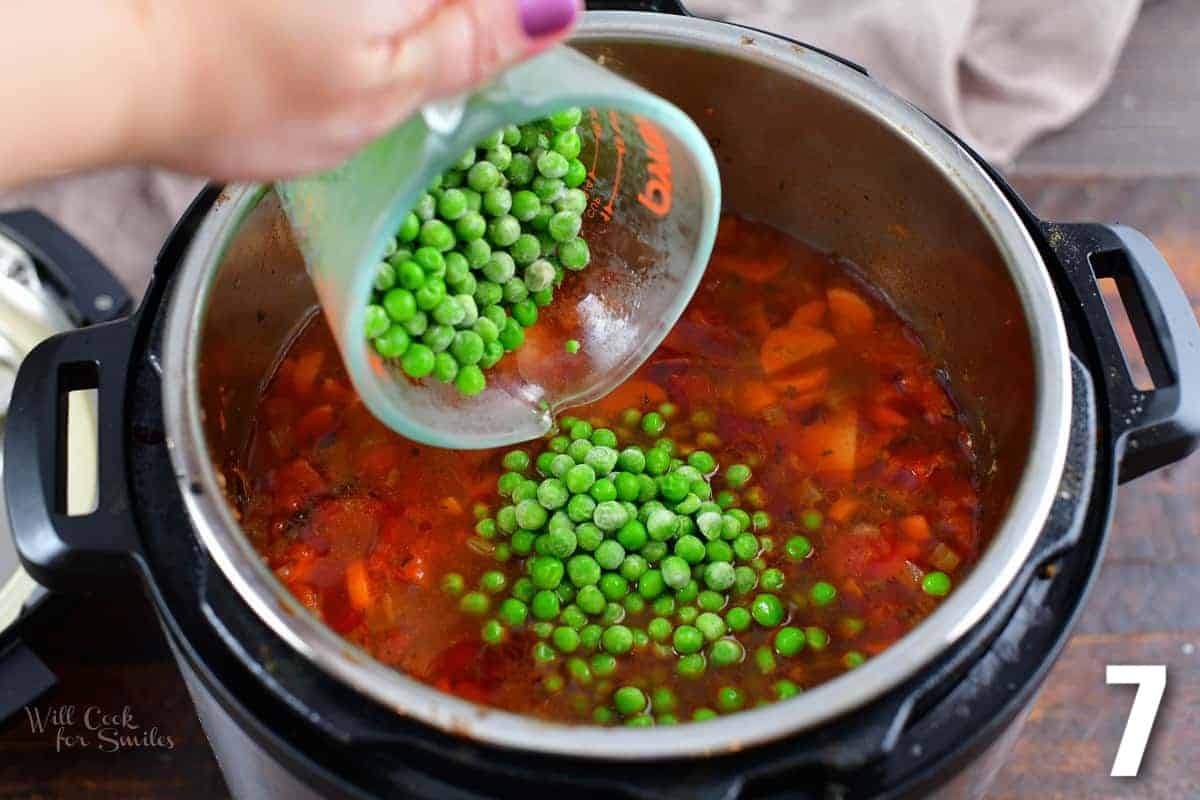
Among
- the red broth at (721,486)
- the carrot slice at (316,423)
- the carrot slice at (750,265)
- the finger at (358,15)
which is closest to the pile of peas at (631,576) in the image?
the red broth at (721,486)

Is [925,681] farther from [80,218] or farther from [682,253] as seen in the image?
[80,218]

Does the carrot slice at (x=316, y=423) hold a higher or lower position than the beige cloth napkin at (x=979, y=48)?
lower

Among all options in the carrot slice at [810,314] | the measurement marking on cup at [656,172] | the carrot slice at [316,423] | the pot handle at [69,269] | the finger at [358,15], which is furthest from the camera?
the pot handle at [69,269]

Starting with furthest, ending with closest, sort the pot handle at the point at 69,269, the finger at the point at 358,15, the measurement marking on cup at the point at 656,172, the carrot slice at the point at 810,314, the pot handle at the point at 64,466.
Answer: the pot handle at the point at 69,269 < the carrot slice at the point at 810,314 < the measurement marking on cup at the point at 656,172 < the pot handle at the point at 64,466 < the finger at the point at 358,15

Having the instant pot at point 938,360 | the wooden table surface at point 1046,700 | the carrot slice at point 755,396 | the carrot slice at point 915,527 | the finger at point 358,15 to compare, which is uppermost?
the finger at point 358,15

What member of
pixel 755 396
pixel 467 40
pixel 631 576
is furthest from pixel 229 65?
pixel 755 396

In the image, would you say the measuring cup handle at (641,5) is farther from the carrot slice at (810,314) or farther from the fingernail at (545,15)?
the fingernail at (545,15)

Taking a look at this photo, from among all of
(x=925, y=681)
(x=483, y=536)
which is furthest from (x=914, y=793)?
Answer: (x=483, y=536)
